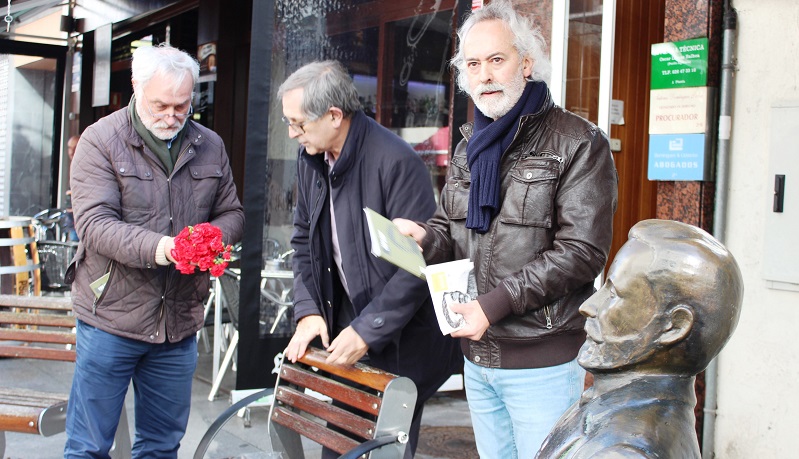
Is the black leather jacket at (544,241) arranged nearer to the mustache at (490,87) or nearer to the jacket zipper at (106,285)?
the mustache at (490,87)

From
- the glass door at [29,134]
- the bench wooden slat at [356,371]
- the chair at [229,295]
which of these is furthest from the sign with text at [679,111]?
the glass door at [29,134]

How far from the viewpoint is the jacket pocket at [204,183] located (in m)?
3.32

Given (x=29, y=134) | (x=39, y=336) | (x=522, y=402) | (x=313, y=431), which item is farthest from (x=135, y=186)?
(x=29, y=134)

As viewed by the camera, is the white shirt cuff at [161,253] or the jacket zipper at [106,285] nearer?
the white shirt cuff at [161,253]

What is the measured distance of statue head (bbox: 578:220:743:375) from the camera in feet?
4.66

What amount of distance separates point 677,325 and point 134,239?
213 cm

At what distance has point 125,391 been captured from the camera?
3.29 metres

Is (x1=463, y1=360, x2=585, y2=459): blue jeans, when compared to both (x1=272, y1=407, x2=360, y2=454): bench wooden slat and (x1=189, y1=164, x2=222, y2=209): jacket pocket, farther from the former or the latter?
(x1=189, y1=164, x2=222, y2=209): jacket pocket

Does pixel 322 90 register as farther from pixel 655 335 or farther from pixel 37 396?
pixel 37 396

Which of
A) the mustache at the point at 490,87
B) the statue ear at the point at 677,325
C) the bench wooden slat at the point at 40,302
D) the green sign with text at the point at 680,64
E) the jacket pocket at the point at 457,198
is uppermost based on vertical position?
the green sign with text at the point at 680,64

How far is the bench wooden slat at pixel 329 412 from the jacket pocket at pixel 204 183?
786 millimetres

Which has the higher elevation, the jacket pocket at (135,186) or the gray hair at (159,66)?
the gray hair at (159,66)

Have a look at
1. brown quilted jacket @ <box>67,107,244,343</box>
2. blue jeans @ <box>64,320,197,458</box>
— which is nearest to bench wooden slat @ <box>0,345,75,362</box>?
blue jeans @ <box>64,320,197,458</box>

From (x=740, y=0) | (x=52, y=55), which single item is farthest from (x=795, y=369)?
(x=52, y=55)
